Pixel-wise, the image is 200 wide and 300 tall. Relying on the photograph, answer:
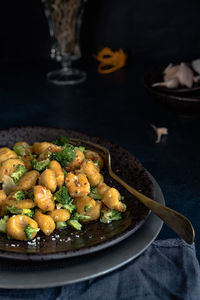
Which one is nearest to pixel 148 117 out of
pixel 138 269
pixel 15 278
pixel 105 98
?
pixel 105 98

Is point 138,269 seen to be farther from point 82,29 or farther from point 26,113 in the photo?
point 82,29

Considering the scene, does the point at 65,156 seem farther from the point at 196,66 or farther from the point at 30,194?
the point at 196,66

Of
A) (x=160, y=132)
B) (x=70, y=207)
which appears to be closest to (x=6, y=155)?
(x=70, y=207)

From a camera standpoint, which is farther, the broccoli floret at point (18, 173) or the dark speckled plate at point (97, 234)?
the broccoli floret at point (18, 173)

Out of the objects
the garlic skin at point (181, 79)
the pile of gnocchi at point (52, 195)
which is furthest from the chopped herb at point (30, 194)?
the garlic skin at point (181, 79)

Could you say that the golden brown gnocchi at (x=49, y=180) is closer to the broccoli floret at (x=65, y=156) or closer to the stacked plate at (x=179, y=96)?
the broccoli floret at (x=65, y=156)

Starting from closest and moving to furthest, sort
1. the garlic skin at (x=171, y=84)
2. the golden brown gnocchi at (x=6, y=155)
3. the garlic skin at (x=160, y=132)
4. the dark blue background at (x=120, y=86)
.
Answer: the golden brown gnocchi at (x=6, y=155) < the dark blue background at (x=120, y=86) < the garlic skin at (x=160, y=132) < the garlic skin at (x=171, y=84)
